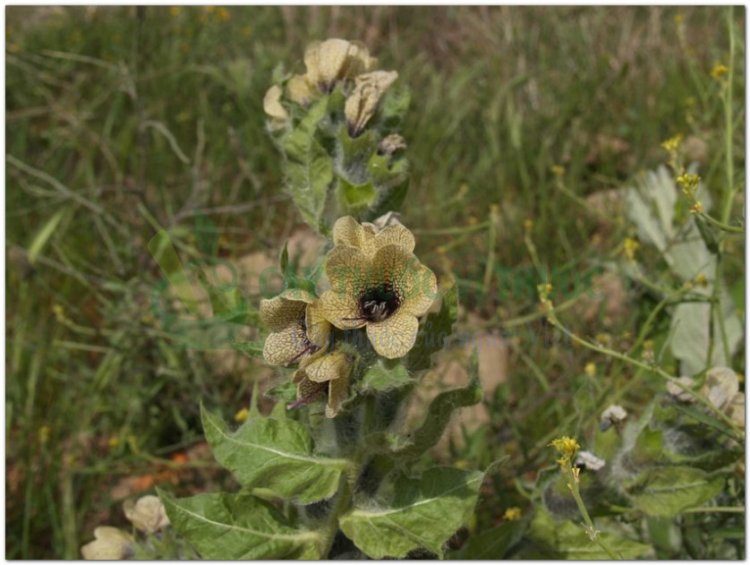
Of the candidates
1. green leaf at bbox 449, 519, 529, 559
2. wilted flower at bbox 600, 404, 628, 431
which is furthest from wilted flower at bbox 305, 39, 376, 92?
green leaf at bbox 449, 519, 529, 559

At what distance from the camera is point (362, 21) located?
439 cm

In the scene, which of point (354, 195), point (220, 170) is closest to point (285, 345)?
point (354, 195)

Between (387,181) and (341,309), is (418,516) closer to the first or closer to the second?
(341,309)

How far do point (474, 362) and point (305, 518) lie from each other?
1.45ft

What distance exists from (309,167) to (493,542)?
851 mm

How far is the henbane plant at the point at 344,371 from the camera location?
3.96ft

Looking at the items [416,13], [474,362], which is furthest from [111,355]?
[416,13]

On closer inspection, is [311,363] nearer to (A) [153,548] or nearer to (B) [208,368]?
(A) [153,548]

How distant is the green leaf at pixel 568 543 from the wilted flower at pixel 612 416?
0.22 metres

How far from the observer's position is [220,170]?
10.8ft

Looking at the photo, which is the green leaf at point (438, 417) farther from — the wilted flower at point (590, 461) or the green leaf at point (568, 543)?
the green leaf at point (568, 543)

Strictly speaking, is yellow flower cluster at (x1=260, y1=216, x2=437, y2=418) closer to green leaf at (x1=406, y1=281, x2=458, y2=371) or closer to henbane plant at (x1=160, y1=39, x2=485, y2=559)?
henbane plant at (x1=160, y1=39, x2=485, y2=559)

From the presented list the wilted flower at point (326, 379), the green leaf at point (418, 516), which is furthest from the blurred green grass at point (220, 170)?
the wilted flower at point (326, 379)

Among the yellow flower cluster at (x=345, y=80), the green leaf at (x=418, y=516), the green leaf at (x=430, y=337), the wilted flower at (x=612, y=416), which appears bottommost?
the wilted flower at (x=612, y=416)
